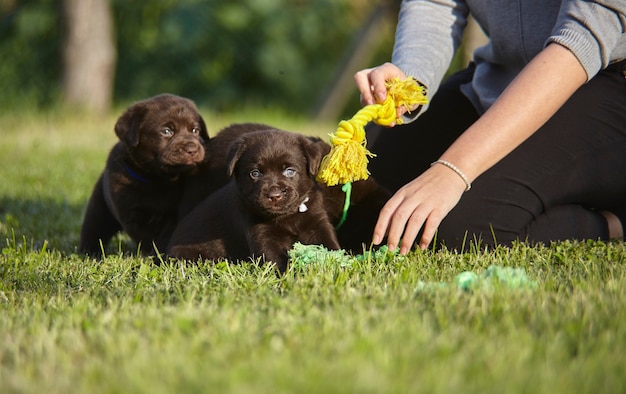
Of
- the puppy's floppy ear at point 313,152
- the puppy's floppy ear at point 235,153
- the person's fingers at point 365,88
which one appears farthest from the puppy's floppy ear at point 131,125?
the person's fingers at point 365,88

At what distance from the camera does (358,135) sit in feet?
11.0

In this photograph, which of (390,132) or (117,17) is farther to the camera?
(117,17)

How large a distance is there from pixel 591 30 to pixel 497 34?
0.81m

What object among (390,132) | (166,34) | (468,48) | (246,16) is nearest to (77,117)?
(166,34)

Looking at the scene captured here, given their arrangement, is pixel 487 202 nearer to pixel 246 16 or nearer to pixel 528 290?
pixel 528 290

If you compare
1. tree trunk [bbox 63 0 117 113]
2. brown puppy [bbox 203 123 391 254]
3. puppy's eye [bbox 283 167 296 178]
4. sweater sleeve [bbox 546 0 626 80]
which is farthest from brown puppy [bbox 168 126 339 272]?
tree trunk [bbox 63 0 117 113]

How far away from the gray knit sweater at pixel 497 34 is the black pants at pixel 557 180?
0.88 ft

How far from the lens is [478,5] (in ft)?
12.9

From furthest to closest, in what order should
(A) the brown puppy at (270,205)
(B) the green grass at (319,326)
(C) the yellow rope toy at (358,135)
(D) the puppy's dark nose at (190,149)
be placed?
(D) the puppy's dark nose at (190,149)
(A) the brown puppy at (270,205)
(C) the yellow rope toy at (358,135)
(B) the green grass at (319,326)

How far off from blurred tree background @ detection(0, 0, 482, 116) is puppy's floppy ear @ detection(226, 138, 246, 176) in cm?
854

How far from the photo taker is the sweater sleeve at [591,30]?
3053 millimetres

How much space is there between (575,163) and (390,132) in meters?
1.02

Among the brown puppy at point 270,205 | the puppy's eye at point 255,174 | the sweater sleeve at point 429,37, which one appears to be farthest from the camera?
the sweater sleeve at point 429,37

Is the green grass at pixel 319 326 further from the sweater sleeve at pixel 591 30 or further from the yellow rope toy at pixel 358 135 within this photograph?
the sweater sleeve at pixel 591 30
